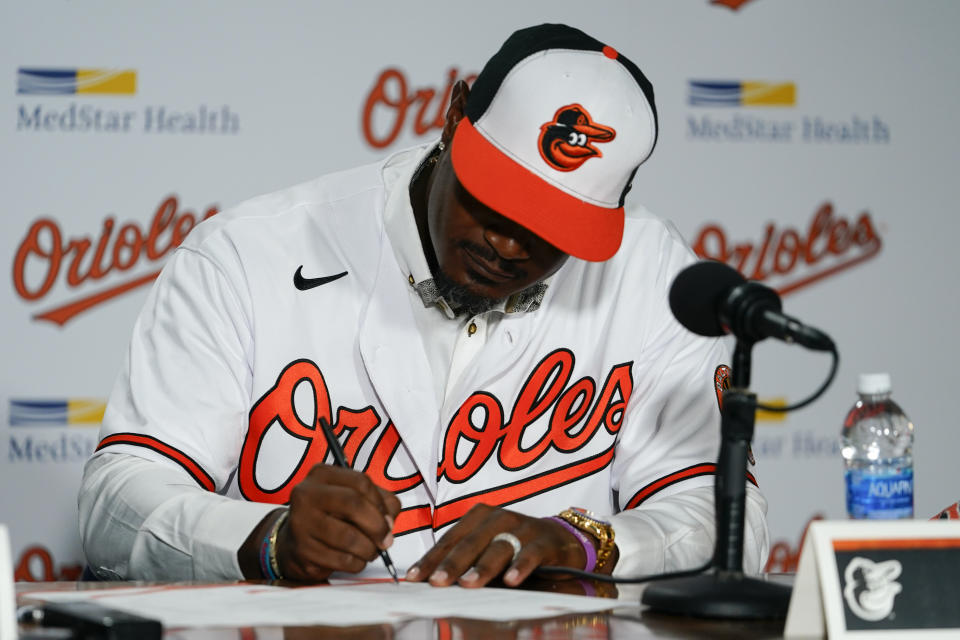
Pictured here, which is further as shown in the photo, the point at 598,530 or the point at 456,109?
the point at 456,109

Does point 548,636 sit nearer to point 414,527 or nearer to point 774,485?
point 414,527

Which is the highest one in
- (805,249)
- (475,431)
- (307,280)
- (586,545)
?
(805,249)

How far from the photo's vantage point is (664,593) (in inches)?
41.8

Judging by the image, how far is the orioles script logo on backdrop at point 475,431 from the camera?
5.30 feet

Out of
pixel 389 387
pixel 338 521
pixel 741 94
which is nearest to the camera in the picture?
pixel 338 521

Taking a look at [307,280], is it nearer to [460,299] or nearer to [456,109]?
[460,299]

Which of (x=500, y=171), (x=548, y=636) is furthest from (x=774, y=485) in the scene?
(x=548, y=636)

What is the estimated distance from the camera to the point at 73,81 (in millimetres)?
2600

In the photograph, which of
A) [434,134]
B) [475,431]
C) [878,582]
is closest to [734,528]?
[878,582]

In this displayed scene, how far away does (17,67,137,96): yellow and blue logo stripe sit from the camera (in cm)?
258

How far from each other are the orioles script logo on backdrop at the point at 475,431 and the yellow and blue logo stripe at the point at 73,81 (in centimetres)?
128

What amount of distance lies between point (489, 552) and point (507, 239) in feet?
1.43

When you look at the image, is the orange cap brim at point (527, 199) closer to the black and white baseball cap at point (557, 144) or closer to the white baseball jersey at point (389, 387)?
the black and white baseball cap at point (557, 144)

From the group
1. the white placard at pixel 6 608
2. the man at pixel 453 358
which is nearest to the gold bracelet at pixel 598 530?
the man at pixel 453 358
